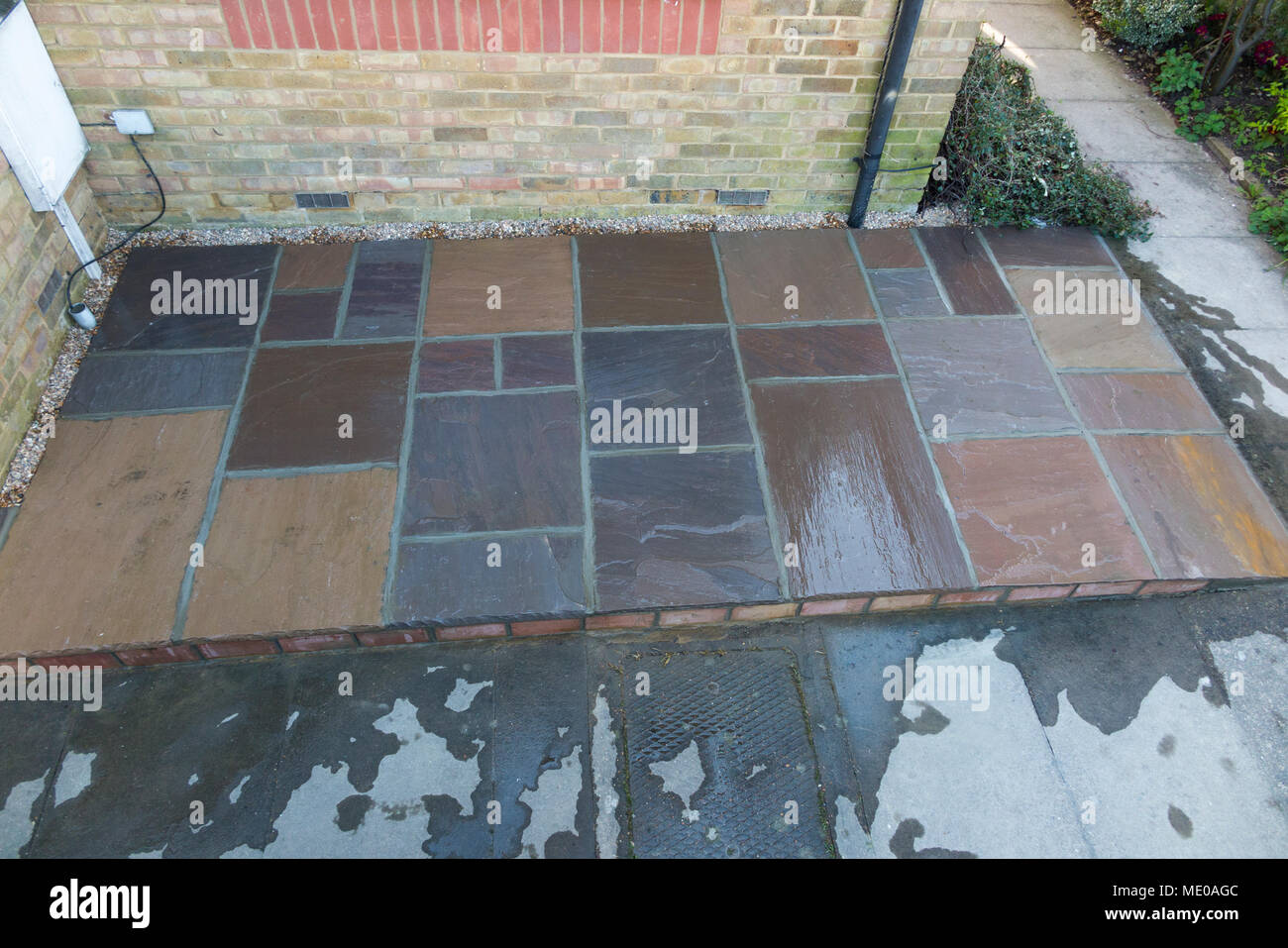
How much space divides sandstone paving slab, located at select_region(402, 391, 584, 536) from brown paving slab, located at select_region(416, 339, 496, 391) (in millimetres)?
87

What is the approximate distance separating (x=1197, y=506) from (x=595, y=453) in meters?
2.63

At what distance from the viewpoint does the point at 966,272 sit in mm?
4426

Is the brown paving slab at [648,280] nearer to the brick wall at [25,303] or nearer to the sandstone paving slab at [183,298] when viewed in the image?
the sandstone paving slab at [183,298]

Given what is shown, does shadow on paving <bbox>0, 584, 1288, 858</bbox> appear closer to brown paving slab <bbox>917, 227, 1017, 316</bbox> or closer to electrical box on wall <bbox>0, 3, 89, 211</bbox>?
brown paving slab <bbox>917, 227, 1017, 316</bbox>

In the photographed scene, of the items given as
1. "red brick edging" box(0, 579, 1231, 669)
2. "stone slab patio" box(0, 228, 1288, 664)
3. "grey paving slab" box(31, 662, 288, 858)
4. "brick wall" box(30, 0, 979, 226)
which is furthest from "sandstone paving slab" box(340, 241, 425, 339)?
"grey paving slab" box(31, 662, 288, 858)

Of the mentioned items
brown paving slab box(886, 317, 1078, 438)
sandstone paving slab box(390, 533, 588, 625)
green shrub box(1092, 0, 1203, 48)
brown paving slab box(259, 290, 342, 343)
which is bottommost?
sandstone paving slab box(390, 533, 588, 625)

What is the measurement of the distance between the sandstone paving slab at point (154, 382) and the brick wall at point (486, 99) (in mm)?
1019

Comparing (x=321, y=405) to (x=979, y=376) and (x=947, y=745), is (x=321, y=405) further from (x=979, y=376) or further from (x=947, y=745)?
(x=979, y=376)

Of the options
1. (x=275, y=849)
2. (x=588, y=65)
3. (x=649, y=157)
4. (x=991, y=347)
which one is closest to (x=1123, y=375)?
(x=991, y=347)

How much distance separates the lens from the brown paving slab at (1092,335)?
4035 millimetres

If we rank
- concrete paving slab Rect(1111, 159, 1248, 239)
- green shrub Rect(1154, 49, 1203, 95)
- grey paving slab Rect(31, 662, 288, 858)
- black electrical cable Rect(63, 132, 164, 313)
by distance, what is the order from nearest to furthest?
grey paving slab Rect(31, 662, 288, 858)
black electrical cable Rect(63, 132, 164, 313)
concrete paving slab Rect(1111, 159, 1248, 239)
green shrub Rect(1154, 49, 1203, 95)

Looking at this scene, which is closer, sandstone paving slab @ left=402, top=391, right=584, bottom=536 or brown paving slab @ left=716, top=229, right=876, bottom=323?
sandstone paving slab @ left=402, top=391, right=584, bottom=536

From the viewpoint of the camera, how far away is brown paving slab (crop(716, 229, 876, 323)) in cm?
418
